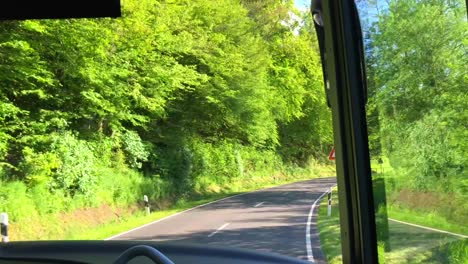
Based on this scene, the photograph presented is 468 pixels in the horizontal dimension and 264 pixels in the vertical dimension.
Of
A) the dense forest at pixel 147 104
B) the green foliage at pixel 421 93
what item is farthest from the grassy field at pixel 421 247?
the dense forest at pixel 147 104

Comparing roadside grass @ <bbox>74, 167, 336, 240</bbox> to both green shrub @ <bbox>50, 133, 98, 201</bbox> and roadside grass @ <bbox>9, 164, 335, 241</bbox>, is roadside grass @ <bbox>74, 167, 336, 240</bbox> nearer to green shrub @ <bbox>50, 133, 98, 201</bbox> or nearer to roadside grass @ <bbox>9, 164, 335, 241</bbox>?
roadside grass @ <bbox>9, 164, 335, 241</bbox>

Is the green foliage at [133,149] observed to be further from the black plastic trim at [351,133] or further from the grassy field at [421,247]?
the grassy field at [421,247]

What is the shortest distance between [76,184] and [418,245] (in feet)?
57.1

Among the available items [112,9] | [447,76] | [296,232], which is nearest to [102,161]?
[296,232]

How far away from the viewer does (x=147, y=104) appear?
70.6ft

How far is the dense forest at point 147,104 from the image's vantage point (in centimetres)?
1581

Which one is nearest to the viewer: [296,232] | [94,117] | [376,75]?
[376,75]

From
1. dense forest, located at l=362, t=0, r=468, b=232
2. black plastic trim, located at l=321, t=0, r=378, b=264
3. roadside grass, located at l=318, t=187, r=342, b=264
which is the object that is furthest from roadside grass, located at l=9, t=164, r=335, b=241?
dense forest, located at l=362, t=0, r=468, b=232

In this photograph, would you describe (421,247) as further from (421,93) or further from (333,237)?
(333,237)

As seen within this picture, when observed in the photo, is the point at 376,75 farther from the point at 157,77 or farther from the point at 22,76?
the point at 157,77

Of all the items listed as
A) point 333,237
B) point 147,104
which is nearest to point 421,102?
point 333,237

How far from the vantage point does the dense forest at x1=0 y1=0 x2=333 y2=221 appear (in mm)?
15812

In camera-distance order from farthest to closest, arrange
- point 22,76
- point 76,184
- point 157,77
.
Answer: point 157,77, point 76,184, point 22,76

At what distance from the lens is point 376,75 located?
1.76 meters
